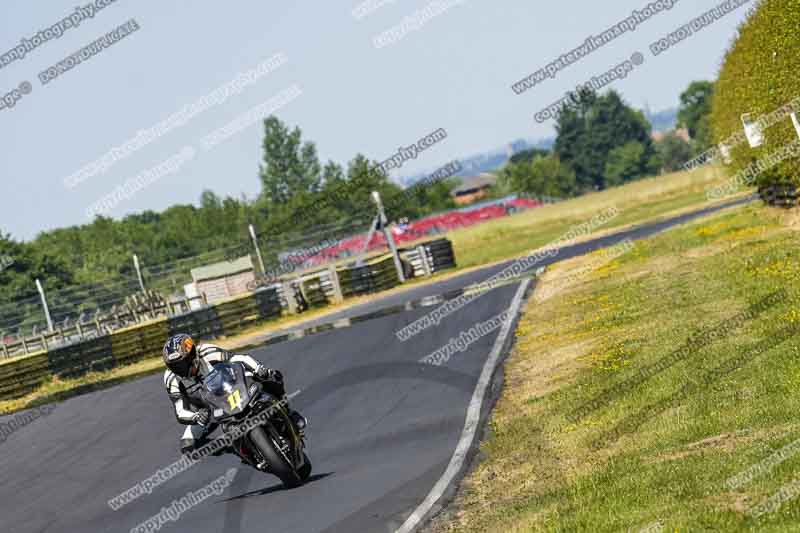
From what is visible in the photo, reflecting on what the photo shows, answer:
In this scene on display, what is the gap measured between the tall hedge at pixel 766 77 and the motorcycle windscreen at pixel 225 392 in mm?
13620

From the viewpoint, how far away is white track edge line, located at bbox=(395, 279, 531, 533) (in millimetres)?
8859

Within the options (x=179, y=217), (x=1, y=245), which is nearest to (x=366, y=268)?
(x=1, y=245)

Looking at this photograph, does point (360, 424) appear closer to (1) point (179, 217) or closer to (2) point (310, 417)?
(2) point (310, 417)

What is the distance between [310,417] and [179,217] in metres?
85.8

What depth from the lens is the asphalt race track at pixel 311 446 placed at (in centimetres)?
1020

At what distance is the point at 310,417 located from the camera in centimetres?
1577

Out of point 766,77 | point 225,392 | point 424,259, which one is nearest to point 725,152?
point 766,77

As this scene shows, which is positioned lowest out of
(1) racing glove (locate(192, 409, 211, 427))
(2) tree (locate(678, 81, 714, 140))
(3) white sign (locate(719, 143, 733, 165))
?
(1) racing glove (locate(192, 409, 211, 427))

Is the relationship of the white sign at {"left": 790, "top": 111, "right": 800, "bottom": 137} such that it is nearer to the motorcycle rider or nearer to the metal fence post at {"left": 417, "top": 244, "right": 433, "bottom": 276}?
the motorcycle rider

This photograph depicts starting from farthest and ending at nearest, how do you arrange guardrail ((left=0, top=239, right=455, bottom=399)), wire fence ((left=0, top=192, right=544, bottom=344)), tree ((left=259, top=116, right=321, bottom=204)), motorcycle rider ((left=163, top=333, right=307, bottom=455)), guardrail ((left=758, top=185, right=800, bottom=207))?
tree ((left=259, top=116, right=321, bottom=204))
wire fence ((left=0, top=192, right=544, bottom=344))
guardrail ((left=0, top=239, right=455, bottom=399))
guardrail ((left=758, top=185, right=800, bottom=207))
motorcycle rider ((left=163, top=333, right=307, bottom=455))

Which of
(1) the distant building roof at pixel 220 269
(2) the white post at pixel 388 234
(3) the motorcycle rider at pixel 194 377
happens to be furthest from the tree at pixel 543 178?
(3) the motorcycle rider at pixel 194 377

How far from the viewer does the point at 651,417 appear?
10219mm

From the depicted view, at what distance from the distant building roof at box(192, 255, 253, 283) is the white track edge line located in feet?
75.3

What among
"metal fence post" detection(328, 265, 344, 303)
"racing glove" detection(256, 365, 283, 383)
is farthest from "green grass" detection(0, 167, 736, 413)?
"racing glove" detection(256, 365, 283, 383)
